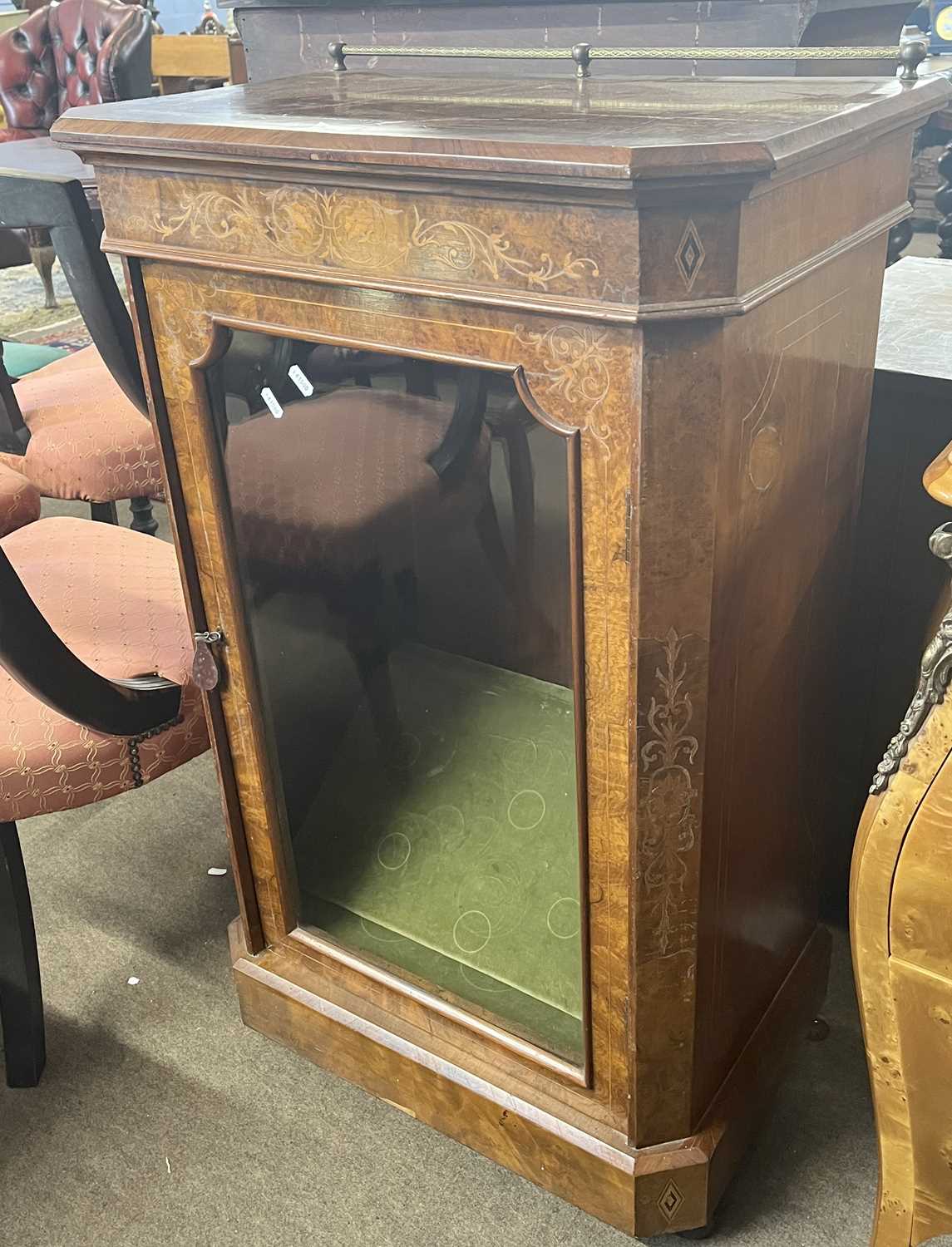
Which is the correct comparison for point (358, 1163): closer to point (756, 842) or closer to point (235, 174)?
point (756, 842)

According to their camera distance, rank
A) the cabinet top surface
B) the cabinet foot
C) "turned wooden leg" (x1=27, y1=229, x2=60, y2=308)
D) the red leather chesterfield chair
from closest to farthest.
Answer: the cabinet top surface → the cabinet foot → the red leather chesterfield chair → "turned wooden leg" (x1=27, y1=229, x2=60, y2=308)

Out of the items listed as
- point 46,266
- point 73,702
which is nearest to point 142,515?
point 73,702

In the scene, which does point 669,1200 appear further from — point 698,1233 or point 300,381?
point 300,381

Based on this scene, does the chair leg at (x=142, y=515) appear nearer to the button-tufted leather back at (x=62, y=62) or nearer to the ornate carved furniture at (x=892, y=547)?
the button-tufted leather back at (x=62, y=62)

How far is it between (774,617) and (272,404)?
17.5 inches

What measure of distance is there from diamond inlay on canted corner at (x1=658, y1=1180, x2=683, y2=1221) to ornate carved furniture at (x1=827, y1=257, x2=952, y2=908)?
456mm

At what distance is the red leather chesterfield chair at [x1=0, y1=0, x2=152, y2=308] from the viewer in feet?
10.0

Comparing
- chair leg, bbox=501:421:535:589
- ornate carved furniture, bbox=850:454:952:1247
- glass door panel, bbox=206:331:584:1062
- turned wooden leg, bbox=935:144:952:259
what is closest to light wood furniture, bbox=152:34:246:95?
turned wooden leg, bbox=935:144:952:259

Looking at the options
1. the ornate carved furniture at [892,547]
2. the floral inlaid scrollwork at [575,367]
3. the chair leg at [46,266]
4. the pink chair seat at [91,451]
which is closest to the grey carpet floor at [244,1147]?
the ornate carved furniture at [892,547]

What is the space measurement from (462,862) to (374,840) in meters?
0.10

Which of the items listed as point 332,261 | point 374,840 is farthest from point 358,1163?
point 332,261

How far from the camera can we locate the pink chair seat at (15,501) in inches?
62.8

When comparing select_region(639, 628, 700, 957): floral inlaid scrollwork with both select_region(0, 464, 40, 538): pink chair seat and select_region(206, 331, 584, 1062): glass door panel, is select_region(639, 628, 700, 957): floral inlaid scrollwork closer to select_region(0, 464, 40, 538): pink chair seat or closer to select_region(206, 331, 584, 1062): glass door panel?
select_region(206, 331, 584, 1062): glass door panel

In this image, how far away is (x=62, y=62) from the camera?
3418 mm
